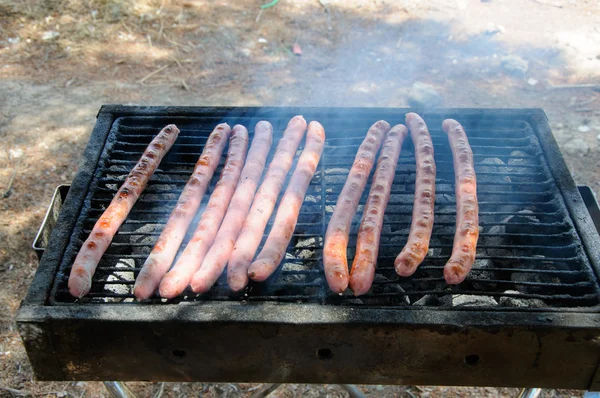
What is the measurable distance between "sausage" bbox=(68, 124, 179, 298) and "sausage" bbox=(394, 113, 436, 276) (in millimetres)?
1446

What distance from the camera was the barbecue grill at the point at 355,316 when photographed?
7.96ft

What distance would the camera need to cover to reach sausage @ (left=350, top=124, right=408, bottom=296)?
8.51 ft

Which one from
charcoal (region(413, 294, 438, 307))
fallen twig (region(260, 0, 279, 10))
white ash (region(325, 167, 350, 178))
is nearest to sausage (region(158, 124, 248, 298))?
Answer: white ash (region(325, 167, 350, 178))

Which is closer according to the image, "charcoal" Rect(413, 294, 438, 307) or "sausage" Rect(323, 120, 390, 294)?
"sausage" Rect(323, 120, 390, 294)

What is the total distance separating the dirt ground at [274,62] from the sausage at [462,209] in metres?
3.14

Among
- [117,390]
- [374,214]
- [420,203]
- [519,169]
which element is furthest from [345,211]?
[117,390]

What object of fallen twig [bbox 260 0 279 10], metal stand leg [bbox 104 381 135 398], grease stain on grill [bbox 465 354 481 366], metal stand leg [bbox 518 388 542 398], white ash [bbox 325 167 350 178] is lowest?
metal stand leg [bbox 104 381 135 398]

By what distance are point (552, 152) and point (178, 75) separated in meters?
5.45

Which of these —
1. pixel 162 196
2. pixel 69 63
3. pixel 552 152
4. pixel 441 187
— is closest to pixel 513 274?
pixel 441 187

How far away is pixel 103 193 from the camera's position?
3270 mm

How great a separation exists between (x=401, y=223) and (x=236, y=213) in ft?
2.94

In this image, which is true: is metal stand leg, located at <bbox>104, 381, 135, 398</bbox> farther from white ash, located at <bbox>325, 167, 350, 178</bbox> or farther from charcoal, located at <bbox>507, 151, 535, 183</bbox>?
charcoal, located at <bbox>507, 151, 535, 183</bbox>

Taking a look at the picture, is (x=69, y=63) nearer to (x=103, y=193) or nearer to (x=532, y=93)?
(x=103, y=193)

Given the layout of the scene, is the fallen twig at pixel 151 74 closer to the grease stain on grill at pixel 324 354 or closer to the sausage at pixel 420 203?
the sausage at pixel 420 203
